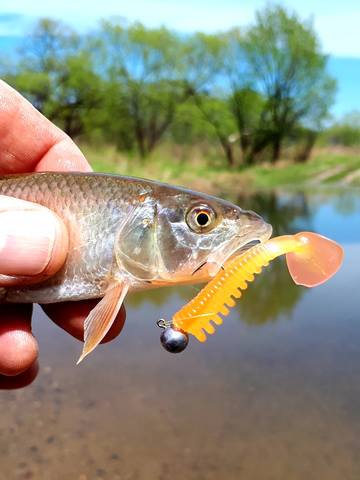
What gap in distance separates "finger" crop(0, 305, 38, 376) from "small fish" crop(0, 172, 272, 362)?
573mm

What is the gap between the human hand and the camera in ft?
8.73

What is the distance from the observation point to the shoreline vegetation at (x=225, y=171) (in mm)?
26250

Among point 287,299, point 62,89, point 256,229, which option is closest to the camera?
point 256,229

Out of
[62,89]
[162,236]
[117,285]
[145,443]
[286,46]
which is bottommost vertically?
[62,89]

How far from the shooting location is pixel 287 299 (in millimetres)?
9000

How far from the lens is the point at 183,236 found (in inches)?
105

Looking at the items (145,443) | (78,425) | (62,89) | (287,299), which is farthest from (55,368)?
(62,89)

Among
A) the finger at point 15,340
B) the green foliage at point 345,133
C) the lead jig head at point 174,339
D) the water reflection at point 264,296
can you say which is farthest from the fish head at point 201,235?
the green foliage at point 345,133

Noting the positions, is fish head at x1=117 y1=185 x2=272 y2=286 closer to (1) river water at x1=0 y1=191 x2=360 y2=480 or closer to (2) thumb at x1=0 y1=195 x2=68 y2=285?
(2) thumb at x1=0 y1=195 x2=68 y2=285

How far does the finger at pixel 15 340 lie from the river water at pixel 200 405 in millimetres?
1556

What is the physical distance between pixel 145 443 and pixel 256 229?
3.28m

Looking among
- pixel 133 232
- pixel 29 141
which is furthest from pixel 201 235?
pixel 29 141

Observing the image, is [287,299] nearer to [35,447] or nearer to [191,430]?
[191,430]

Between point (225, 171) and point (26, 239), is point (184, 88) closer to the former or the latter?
point (225, 171)
